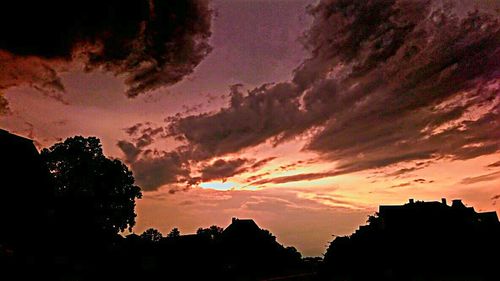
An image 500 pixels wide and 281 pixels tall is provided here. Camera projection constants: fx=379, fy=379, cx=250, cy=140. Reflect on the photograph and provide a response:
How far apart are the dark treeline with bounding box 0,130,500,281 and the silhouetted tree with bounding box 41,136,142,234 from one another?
13cm

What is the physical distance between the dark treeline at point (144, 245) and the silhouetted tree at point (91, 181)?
0.13 meters

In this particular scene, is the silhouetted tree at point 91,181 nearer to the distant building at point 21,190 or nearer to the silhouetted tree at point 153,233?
the distant building at point 21,190

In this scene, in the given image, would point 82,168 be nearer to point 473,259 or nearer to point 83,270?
point 83,270

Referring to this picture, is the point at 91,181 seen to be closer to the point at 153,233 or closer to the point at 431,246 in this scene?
the point at 431,246

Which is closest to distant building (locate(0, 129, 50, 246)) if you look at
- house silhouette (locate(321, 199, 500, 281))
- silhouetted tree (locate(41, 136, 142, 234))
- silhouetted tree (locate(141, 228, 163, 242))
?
silhouetted tree (locate(41, 136, 142, 234))

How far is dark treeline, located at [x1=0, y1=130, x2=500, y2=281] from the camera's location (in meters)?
25.5

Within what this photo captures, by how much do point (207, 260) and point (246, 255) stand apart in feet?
36.4

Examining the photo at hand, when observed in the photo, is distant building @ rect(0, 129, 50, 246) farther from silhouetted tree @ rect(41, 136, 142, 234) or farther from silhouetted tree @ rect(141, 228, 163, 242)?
silhouetted tree @ rect(141, 228, 163, 242)

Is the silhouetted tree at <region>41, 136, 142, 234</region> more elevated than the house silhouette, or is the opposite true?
the silhouetted tree at <region>41, 136, 142, 234</region>

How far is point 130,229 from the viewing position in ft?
172

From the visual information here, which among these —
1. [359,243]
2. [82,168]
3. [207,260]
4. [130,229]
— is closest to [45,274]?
[207,260]

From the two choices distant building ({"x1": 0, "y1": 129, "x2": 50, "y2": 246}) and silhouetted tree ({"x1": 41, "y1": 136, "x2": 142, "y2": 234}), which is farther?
silhouetted tree ({"x1": 41, "y1": 136, "x2": 142, "y2": 234})

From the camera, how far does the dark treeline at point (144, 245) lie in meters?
25.5

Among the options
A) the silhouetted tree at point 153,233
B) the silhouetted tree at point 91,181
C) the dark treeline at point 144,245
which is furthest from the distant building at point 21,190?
the silhouetted tree at point 153,233
